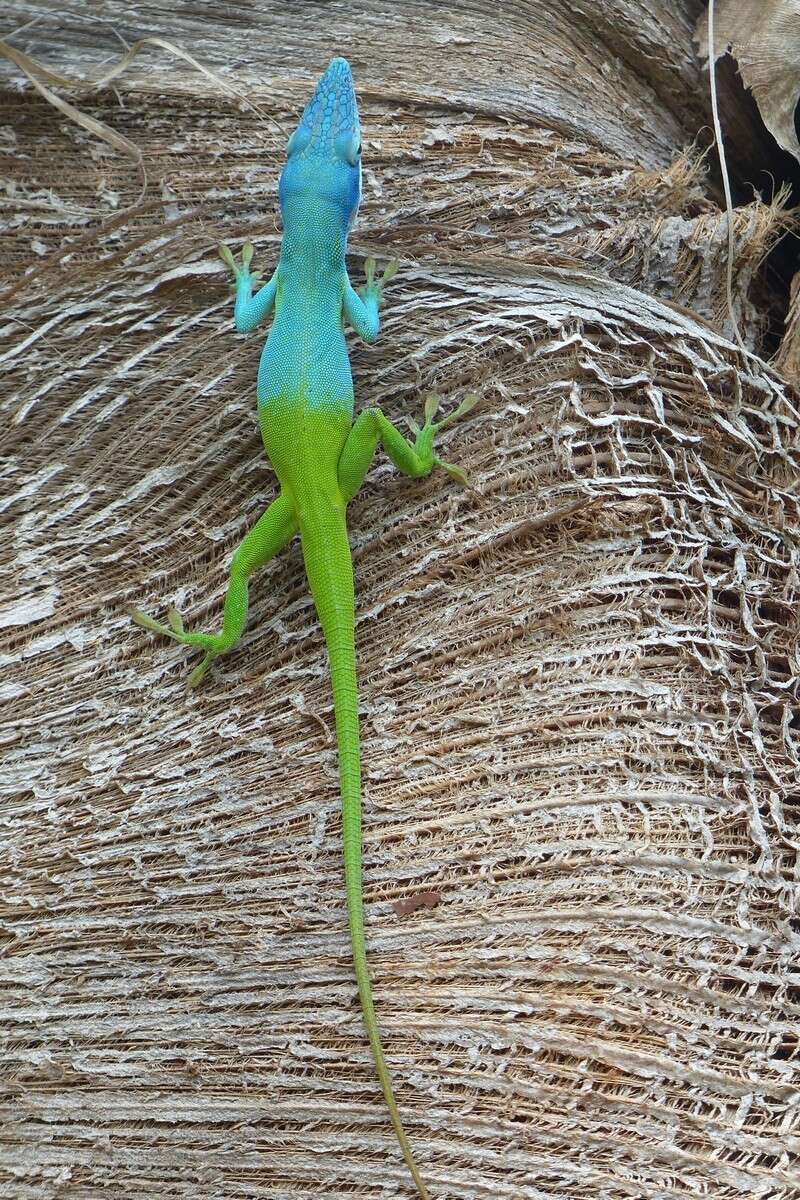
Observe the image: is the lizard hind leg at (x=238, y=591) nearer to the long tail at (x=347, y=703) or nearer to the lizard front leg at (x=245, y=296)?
Answer: the long tail at (x=347, y=703)

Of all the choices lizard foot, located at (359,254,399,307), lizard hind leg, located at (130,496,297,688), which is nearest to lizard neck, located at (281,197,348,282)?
lizard foot, located at (359,254,399,307)

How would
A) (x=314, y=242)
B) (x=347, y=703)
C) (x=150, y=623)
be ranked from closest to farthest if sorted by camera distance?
(x=347, y=703) < (x=150, y=623) < (x=314, y=242)

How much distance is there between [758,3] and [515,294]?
1056 mm

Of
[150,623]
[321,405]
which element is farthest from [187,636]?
[321,405]

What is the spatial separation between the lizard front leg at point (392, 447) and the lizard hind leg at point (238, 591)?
153mm

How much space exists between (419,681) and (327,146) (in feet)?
4.11

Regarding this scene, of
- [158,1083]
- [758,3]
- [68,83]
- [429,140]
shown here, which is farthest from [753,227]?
[158,1083]

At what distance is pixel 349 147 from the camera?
194cm

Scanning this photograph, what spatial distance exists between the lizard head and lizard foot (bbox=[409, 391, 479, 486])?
1.93 feet

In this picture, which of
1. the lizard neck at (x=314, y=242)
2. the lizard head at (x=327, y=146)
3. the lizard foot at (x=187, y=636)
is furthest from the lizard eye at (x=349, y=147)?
the lizard foot at (x=187, y=636)

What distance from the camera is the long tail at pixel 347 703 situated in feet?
4.63

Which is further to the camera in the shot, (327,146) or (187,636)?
(327,146)

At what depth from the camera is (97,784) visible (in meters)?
1.61

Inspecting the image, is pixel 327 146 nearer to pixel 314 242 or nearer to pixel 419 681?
pixel 314 242
